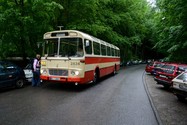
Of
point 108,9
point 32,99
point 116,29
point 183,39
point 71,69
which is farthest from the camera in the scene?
point 116,29

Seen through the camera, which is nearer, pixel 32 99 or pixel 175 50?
pixel 32 99

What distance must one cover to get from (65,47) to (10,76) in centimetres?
336

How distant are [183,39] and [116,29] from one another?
17.8 meters

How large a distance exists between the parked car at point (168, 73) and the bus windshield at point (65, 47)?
548cm

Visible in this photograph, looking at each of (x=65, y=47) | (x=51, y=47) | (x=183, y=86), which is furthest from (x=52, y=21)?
(x=183, y=86)

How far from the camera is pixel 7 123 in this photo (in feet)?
19.7

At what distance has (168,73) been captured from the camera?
13.0m

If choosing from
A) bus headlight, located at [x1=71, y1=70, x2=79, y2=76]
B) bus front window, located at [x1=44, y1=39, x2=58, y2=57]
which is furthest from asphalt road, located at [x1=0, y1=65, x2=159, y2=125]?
bus front window, located at [x1=44, y1=39, x2=58, y2=57]

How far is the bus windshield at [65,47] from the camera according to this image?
11.6 m

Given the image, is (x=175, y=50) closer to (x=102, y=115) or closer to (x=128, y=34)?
(x=102, y=115)

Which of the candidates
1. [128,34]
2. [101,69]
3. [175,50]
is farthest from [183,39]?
[128,34]

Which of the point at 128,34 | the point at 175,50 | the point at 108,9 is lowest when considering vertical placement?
the point at 175,50

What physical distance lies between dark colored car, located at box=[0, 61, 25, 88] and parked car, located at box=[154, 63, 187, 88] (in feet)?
28.1

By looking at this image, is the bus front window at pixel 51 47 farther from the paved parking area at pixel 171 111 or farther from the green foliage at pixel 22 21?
the paved parking area at pixel 171 111
